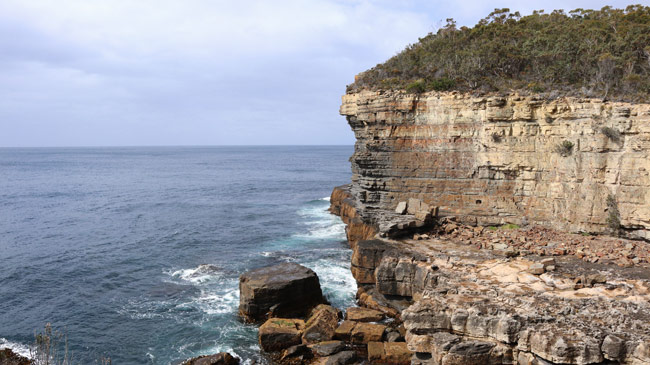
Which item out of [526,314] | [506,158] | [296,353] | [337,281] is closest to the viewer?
[526,314]

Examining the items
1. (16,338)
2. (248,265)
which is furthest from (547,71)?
(16,338)

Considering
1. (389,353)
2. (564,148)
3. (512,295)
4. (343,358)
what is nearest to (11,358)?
(343,358)

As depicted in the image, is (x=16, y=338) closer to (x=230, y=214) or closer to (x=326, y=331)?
(x=326, y=331)

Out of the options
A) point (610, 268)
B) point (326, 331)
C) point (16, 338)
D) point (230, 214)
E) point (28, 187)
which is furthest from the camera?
point (28, 187)

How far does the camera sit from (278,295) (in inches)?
851

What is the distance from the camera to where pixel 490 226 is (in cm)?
2409

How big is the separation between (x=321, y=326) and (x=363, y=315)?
214 centimetres

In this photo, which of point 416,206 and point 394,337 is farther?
point 416,206

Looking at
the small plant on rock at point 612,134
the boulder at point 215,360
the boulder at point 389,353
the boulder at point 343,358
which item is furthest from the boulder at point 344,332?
Result: the small plant on rock at point 612,134

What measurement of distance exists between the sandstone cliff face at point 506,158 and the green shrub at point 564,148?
70 millimetres

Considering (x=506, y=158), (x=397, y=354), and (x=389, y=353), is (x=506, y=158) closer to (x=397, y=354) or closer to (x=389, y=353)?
(x=397, y=354)

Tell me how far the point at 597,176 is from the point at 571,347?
12.6 m

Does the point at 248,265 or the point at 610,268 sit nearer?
the point at 610,268

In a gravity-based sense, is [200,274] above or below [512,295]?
below
